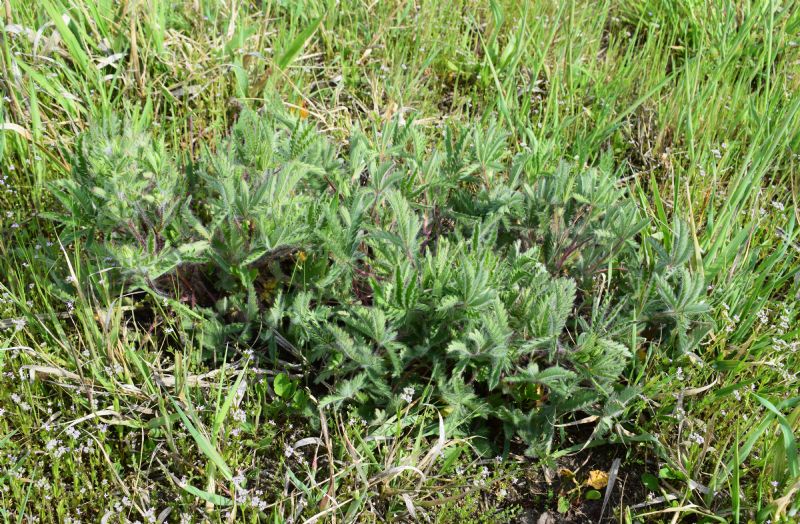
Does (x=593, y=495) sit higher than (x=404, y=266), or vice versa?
(x=404, y=266)

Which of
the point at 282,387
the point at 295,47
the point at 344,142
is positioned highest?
the point at 295,47

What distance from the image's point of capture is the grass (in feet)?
7.06

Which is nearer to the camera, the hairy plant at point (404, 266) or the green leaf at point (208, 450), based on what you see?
the green leaf at point (208, 450)

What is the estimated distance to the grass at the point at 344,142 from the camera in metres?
2.15

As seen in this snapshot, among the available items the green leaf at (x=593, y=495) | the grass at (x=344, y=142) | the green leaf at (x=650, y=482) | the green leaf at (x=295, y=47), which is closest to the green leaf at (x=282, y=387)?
the grass at (x=344, y=142)

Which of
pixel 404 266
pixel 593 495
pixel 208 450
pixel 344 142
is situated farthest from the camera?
pixel 344 142

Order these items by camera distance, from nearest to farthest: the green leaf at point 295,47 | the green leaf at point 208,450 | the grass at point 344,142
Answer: the green leaf at point 208,450
the grass at point 344,142
the green leaf at point 295,47

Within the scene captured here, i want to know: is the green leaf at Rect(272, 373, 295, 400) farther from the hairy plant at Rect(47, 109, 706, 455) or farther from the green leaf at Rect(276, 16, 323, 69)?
the green leaf at Rect(276, 16, 323, 69)

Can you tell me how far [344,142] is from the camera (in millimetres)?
3027

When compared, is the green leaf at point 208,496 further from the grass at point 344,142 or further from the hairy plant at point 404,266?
the hairy plant at point 404,266

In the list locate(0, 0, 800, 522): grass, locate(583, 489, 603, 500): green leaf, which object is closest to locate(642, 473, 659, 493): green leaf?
locate(0, 0, 800, 522): grass

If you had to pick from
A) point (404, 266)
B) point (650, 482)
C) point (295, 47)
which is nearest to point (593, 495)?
point (650, 482)

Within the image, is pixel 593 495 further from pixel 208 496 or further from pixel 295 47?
Result: pixel 295 47

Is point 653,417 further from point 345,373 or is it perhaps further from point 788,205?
point 788,205
